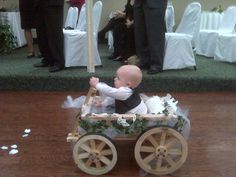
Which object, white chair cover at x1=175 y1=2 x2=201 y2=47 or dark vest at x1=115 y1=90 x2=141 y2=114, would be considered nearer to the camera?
dark vest at x1=115 y1=90 x2=141 y2=114

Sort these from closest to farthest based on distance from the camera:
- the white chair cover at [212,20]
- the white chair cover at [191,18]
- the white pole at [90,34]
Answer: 1. the white pole at [90,34]
2. the white chair cover at [191,18]
3. the white chair cover at [212,20]

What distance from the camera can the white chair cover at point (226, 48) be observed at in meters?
4.32

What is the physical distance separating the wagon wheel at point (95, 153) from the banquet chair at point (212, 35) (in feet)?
11.6

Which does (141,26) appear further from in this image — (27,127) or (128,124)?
(128,124)

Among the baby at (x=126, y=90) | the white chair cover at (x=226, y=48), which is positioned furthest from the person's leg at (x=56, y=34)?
the white chair cover at (x=226, y=48)

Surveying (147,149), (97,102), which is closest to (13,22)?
(97,102)

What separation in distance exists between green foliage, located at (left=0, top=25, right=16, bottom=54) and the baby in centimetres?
347

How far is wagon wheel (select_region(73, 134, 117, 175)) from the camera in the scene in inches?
66.9

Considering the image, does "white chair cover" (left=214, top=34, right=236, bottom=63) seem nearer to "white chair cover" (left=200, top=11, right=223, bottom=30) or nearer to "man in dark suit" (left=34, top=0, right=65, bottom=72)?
"white chair cover" (left=200, top=11, right=223, bottom=30)

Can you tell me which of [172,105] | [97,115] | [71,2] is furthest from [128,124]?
[71,2]

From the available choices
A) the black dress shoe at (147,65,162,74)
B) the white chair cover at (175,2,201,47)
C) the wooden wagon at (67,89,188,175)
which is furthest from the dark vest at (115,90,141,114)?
the white chair cover at (175,2,201,47)

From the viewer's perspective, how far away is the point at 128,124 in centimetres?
171

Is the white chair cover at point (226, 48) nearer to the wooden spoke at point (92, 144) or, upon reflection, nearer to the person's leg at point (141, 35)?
the person's leg at point (141, 35)

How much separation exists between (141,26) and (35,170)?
215 cm
